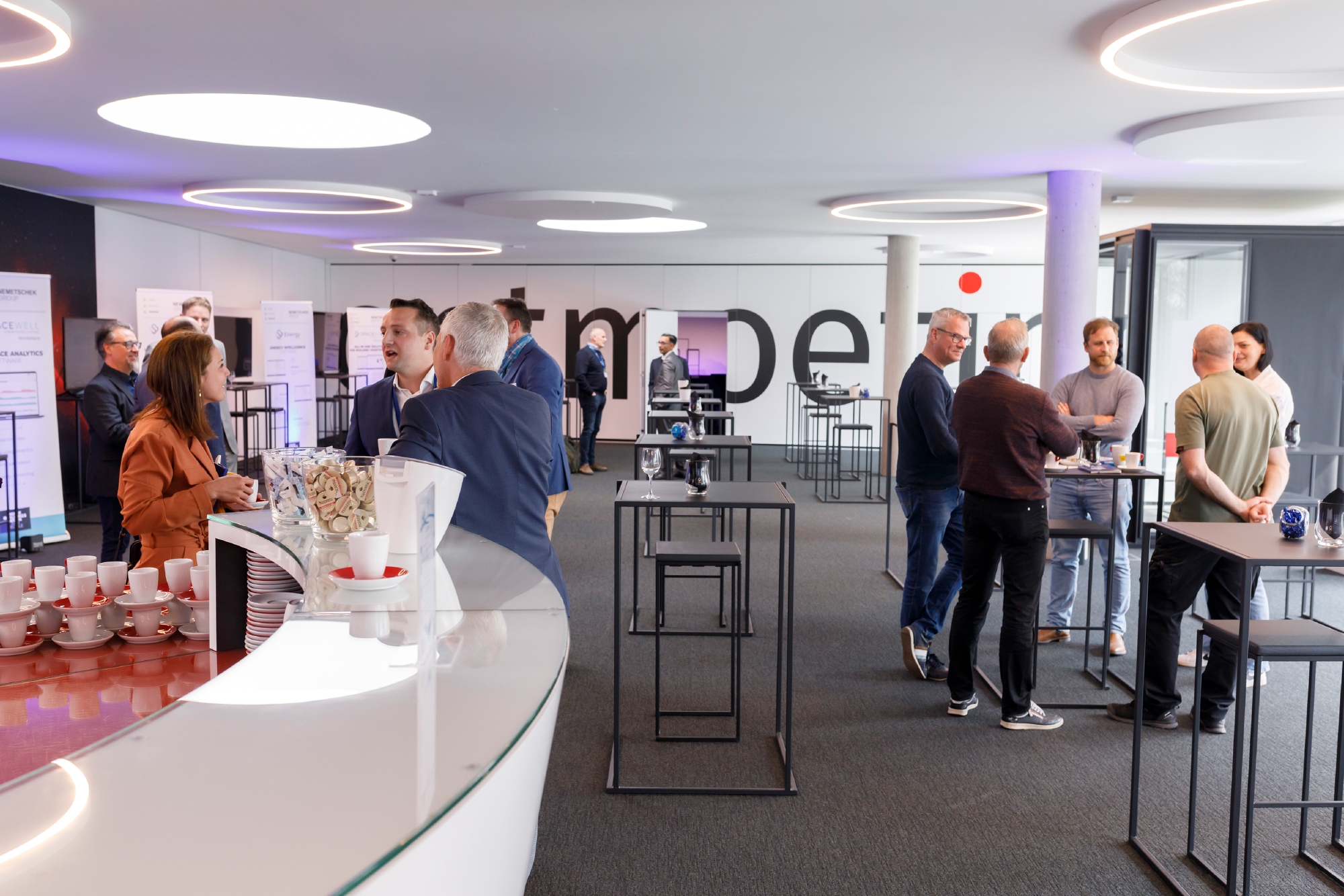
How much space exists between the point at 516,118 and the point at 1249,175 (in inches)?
209

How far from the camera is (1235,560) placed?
251 cm

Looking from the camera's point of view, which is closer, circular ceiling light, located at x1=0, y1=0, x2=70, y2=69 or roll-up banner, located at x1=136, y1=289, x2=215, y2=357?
circular ceiling light, located at x1=0, y1=0, x2=70, y2=69

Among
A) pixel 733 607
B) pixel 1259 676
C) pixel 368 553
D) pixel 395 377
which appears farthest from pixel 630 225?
pixel 368 553

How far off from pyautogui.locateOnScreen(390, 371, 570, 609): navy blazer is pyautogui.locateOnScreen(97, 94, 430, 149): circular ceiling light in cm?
337

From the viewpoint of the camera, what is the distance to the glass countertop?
0.74 meters

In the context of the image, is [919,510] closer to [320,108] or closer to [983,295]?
[320,108]

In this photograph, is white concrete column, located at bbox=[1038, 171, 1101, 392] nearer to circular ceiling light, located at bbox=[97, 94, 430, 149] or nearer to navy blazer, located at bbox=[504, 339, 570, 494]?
navy blazer, located at bbox=[504, 339, 570, 494]

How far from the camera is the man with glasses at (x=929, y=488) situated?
13.9 feet

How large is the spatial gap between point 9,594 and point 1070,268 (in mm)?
6738

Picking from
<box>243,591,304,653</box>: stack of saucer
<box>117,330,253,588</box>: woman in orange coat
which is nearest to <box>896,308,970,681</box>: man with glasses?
<box>117,330,253,588</box>: woman in orange coat

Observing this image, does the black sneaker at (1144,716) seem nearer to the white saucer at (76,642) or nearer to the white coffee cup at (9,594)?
the white saucer at (76,642)

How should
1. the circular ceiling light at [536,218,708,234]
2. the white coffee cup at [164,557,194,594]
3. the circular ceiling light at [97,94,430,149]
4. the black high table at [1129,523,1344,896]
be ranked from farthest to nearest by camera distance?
the circular ceiling light at [536,218,708,234] → the circular ceiling light at [97,94,430,149] → the black high table at [1129,523,1344,896] → the white coffee cup at [164,557,194,594]

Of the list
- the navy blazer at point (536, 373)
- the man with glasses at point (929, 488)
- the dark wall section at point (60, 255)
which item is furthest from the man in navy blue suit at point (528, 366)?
the dark wall section at point (60, 255)

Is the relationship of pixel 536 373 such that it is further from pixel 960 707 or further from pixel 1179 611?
pixel 1179 611
